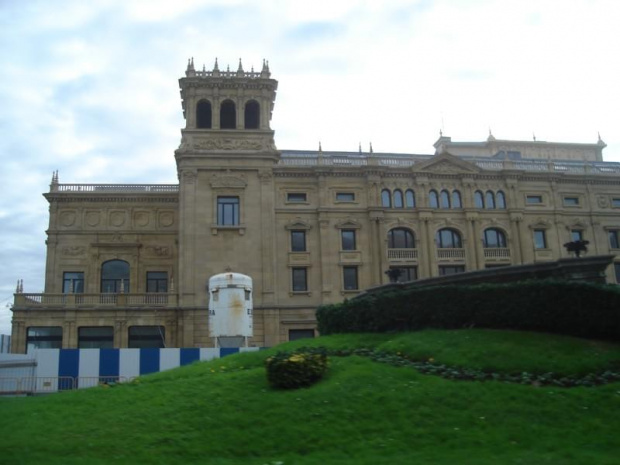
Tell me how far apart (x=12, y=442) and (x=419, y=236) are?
44.5 meters

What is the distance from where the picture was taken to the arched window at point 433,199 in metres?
57.1

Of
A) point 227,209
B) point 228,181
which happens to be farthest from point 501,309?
point 228,181

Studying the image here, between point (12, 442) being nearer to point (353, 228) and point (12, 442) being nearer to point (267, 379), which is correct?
point (267, 379)

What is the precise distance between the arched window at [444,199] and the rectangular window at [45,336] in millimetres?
33943

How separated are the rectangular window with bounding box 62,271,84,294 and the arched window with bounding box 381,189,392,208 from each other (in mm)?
27619

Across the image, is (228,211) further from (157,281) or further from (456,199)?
(456,199)

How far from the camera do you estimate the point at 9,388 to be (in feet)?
108

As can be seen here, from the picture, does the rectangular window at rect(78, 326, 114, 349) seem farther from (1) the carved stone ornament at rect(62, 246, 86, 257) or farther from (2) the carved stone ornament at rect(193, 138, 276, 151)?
(2) the carved stone ornament at rect(193, 138, 276, 151)

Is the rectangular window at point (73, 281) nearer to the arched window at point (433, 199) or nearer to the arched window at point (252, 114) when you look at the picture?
the arched window at point (252, 114)

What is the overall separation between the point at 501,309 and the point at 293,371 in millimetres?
8238

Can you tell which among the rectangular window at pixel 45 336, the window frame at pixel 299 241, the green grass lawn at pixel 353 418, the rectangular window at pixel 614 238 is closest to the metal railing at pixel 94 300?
the rectangular window at pixel 45 336

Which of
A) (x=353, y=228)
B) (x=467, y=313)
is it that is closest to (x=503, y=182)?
(x=353, y=228)

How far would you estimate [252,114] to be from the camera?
2224 inches

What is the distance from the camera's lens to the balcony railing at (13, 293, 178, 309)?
4966 cm
